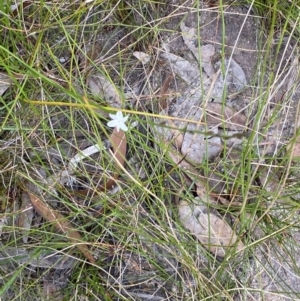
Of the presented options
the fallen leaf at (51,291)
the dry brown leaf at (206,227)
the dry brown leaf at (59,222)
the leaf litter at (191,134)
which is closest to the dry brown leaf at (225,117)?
the leaf litter at (191,134)

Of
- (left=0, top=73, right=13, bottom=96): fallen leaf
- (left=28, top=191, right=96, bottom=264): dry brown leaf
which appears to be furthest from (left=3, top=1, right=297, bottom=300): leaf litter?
(left=0, top=73, right=13, bottom=96): fallen leaf

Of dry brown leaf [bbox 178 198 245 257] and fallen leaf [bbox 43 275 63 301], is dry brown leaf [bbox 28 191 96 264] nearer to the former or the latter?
fallen leaf [bbox 43 275 63 301]

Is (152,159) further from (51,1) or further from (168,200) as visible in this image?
(51,1)

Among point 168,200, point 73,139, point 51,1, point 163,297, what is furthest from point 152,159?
point 51,1

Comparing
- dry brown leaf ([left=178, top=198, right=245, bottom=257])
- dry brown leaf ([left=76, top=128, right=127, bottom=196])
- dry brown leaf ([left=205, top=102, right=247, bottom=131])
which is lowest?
dry brown leaf ([left=178, top=198, right=245, bottom=257])

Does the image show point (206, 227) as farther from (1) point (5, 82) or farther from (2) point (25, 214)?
(1) point (5, 82)
